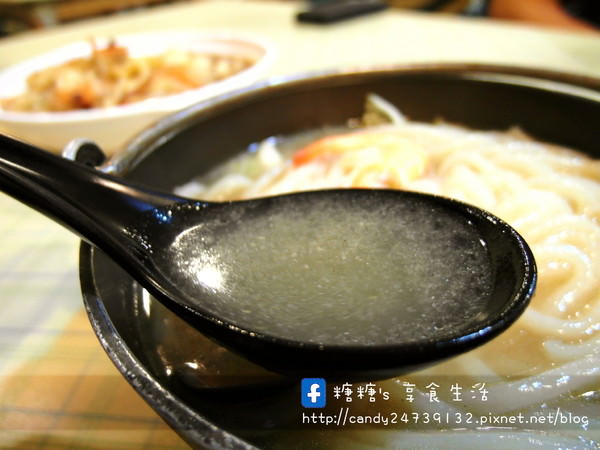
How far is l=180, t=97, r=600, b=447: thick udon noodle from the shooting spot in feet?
2.02

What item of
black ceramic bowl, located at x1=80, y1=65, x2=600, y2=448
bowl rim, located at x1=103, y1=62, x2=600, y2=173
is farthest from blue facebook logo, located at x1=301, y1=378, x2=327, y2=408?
bowl rim, located at x1=103, y1=62, x2=600, y2=173

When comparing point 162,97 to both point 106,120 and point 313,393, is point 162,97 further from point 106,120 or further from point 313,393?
point 313,393

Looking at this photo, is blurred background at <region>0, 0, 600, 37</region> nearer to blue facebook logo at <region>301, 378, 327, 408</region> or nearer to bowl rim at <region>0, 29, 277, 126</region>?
bowl rim at <region>0, 29, 277, 126</region>

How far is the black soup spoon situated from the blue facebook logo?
0.11ft

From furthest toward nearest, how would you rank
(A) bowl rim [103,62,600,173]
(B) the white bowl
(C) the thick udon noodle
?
(B) the white bowl → (A) bowl rim [103,62,600,173] → (C) the thick udon noodle

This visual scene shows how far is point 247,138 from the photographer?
1.19m

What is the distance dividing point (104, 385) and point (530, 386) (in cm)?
61

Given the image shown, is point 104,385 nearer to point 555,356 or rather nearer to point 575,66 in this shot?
point 555,356

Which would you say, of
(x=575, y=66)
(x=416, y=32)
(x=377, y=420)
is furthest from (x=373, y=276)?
(x=416, y=32)

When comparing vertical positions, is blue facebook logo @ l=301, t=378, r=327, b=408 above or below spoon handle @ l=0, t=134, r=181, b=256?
below

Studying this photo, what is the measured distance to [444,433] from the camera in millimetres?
580

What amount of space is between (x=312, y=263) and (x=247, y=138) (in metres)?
0.62

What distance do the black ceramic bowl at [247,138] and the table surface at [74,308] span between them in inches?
3.9

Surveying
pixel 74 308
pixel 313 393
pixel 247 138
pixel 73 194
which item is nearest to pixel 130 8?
pixel 247 138
